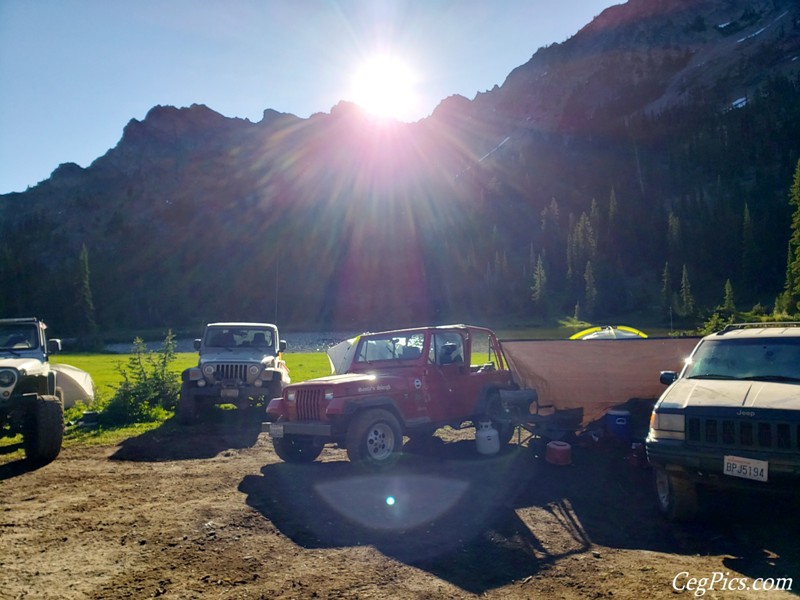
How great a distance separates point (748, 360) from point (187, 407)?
10.7 m

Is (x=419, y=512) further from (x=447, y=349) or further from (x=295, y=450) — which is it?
(x=447, y=349)

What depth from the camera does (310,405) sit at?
910cm

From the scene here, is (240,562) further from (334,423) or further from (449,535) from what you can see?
(334,423)

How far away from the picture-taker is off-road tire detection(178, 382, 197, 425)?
12984 millimetres

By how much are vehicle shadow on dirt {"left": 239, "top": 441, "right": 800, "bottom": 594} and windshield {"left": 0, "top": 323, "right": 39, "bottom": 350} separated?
5.52 metres

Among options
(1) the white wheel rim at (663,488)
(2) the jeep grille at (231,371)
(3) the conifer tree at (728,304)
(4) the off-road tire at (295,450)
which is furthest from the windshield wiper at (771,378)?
(3) the conifer tree at (728,304)

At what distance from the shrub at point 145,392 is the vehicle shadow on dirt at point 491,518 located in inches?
238

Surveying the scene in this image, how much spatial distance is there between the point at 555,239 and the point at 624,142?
189ft

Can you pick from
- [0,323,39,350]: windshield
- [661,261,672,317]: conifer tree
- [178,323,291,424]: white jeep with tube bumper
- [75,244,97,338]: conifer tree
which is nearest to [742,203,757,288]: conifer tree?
[661,261,672,317]: conifer tree

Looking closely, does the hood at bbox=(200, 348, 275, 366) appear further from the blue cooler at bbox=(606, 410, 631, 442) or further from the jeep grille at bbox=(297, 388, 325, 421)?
the blue cooler at bbox=(606, 410, 631, 442)

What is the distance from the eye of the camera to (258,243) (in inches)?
7175

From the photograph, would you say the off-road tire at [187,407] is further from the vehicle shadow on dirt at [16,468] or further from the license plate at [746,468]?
the license plate at [746,468]

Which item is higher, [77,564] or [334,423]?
[334,423]

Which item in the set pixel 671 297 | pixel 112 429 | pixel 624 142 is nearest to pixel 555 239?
pixel 671 297
